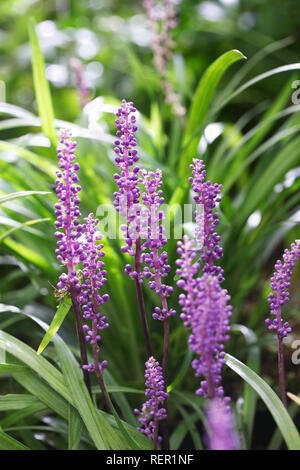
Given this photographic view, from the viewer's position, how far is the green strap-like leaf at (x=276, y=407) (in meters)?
0.90

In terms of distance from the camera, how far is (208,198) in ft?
3.16

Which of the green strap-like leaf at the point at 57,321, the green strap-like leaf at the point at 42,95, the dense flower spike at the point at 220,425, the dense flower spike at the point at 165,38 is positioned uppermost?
the dense flower spike at the point at 165,38

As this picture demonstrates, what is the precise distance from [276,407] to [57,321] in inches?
17.9

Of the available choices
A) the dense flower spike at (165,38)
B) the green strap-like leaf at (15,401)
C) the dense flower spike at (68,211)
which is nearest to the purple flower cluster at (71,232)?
the dense flower spike at (68,211)

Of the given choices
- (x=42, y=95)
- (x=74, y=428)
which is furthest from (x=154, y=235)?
(x=42, y=95)

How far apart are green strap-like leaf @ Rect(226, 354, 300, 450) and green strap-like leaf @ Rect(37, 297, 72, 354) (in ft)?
1.13

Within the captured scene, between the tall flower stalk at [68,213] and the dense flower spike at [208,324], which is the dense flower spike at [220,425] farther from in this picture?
the tall flower stalk at [68,213]

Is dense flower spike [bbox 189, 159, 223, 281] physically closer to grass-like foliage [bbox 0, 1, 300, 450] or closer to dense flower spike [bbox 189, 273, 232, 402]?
grass-like foliage [bbox 0, 1, 300, 450]

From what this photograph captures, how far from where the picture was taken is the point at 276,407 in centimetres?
94

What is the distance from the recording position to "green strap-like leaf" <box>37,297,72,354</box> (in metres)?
1.05

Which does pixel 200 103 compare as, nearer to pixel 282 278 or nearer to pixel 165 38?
pixel 165 38

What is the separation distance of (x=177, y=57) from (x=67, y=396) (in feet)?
5.66

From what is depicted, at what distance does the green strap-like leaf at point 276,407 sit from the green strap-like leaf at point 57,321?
344 millimetres
